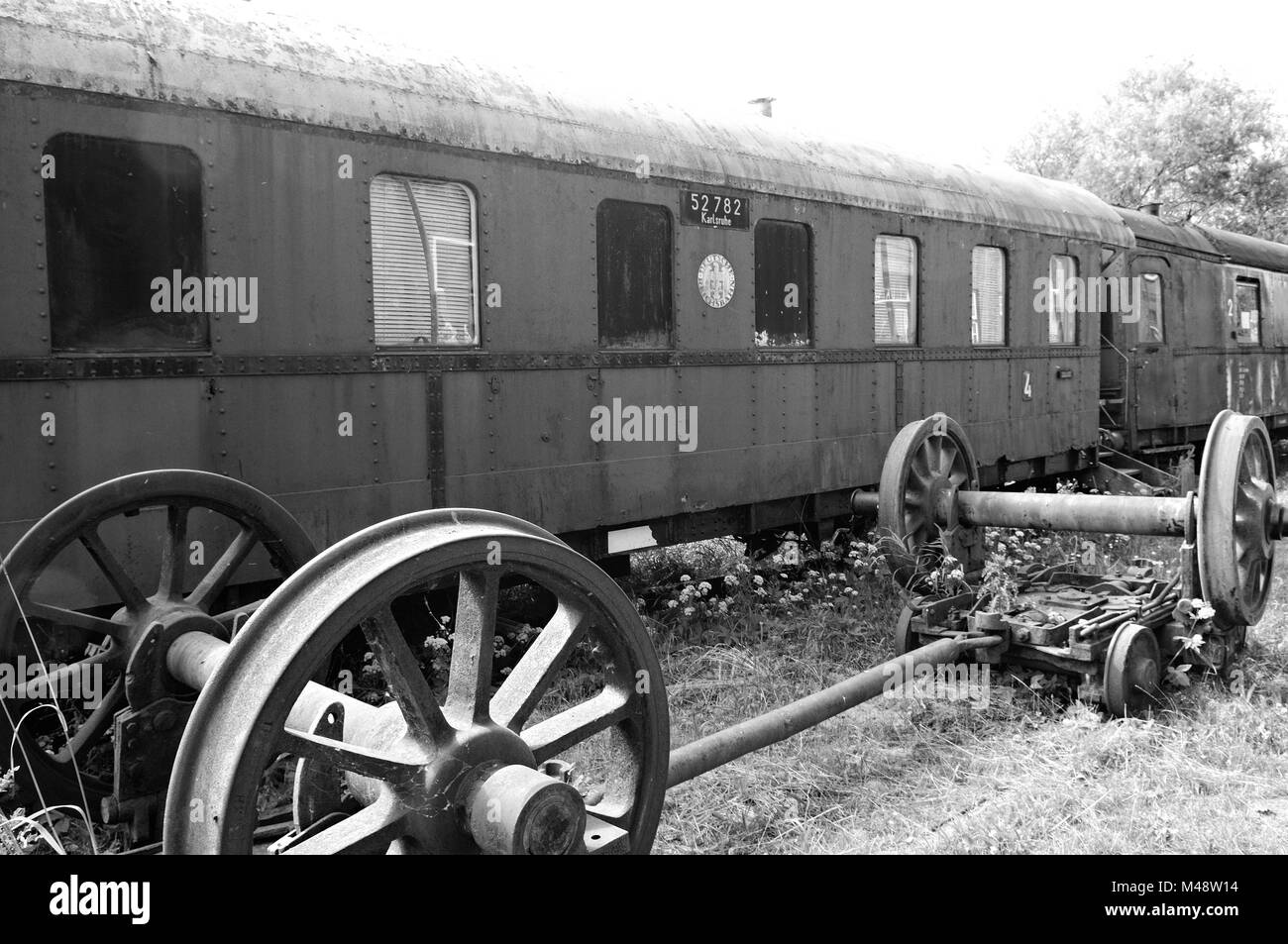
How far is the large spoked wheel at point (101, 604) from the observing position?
11.7 feet

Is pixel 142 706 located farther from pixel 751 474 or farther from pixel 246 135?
pixel 751 474

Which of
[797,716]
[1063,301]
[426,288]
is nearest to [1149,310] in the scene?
[1063,301]

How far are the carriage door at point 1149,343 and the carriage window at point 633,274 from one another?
6901 mm

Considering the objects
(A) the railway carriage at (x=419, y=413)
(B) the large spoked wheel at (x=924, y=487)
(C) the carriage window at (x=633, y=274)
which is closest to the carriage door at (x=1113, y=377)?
(A) the railway carriage at (x=419, y=413)

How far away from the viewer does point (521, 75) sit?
5988mm

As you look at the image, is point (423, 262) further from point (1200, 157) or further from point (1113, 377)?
point (1200, 157)

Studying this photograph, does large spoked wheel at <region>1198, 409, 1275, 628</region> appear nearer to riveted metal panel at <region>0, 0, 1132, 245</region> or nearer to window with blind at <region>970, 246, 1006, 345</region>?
riveted metal panel at <region>0, 0, 1132, 245</region>

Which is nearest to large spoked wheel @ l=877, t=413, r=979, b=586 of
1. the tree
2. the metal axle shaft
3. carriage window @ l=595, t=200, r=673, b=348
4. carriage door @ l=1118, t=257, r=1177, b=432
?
the metal axle shaft

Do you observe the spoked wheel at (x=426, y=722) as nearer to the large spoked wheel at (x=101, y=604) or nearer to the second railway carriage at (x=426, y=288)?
the large spoked wheel at (x=101, y=604)

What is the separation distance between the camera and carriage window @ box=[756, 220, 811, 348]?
23.8ft

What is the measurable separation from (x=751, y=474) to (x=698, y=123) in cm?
218

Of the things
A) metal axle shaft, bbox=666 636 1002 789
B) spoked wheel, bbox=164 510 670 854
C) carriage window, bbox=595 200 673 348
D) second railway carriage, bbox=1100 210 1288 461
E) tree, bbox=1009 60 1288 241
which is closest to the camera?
spoked wheel, bbox=164 510 670 854

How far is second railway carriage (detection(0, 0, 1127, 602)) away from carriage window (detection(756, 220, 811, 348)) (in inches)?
0.8
